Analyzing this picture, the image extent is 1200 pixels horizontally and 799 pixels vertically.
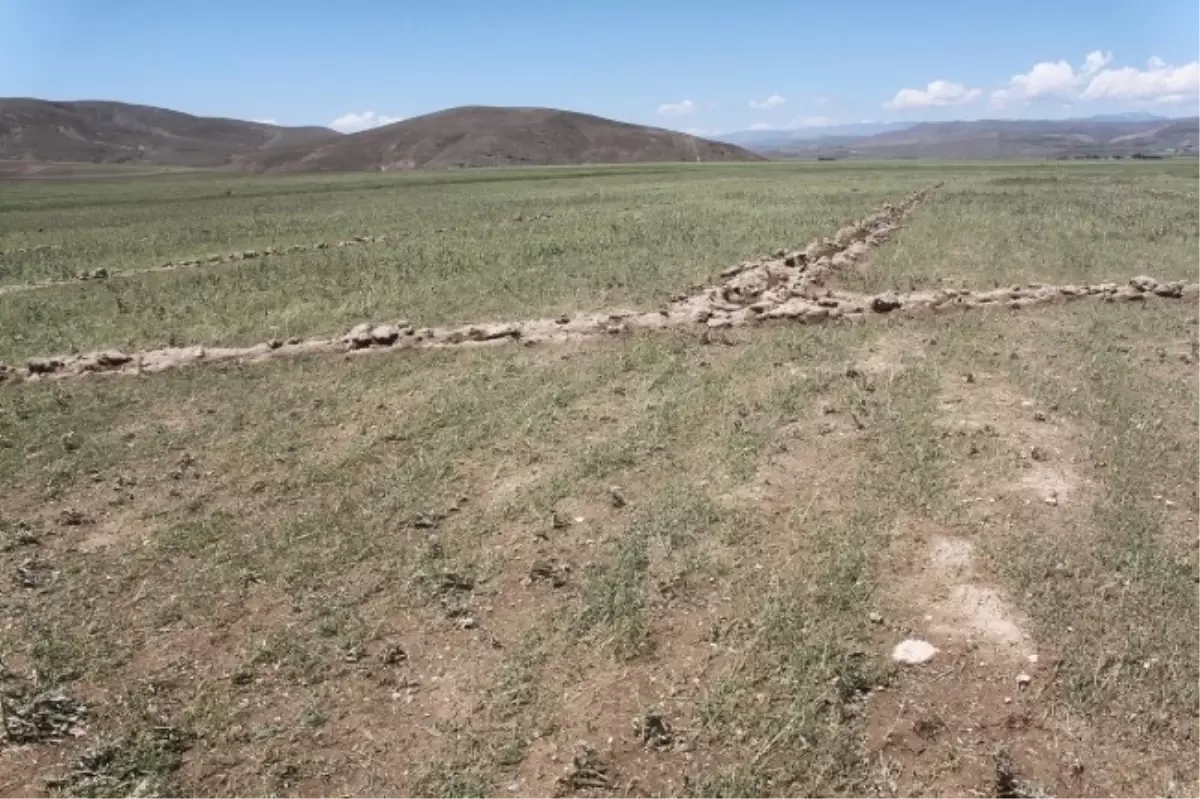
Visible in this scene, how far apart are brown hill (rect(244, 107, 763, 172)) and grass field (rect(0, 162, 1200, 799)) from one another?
135387 mm

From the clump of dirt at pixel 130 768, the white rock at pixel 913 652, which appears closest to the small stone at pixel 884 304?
the white rock at pixel 913 652

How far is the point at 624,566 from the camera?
24.9 feet

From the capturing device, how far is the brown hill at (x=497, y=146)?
147000 mm

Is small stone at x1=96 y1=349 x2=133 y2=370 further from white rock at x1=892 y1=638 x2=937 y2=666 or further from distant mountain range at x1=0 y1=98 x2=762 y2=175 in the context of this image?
distant mountain range at x1=0 y1=98 x2=762 y2=175

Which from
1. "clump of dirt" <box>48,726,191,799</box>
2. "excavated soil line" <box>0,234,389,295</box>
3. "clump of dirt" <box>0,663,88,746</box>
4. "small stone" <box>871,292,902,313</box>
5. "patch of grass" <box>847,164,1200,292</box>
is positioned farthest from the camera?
"excavated soil line" <box>0,234,389,295</box>

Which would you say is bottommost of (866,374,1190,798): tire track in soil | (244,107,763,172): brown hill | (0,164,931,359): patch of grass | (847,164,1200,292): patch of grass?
(866,374,1190,798): tire track in soil

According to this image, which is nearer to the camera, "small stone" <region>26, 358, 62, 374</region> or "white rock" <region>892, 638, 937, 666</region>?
"white rock" <region>892, 638, 937, 666</region>

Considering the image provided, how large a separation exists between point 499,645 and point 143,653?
261 cm

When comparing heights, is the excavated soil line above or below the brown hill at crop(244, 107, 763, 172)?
below

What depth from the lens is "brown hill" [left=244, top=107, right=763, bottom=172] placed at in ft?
482

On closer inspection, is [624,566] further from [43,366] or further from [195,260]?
[195,260]

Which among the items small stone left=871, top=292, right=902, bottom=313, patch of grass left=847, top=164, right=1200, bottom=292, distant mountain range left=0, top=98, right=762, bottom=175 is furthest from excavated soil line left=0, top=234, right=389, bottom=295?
distant mountain range left=0, top=98, right=762, bottom=175

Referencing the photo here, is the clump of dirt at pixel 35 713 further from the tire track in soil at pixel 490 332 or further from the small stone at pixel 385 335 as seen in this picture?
the small stone at pixel 385 335

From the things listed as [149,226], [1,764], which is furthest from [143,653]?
[149,226]
